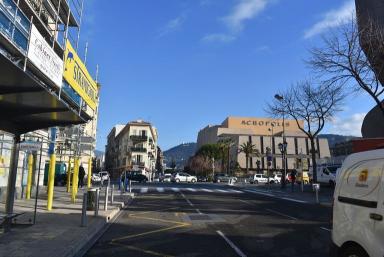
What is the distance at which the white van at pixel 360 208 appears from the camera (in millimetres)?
5348

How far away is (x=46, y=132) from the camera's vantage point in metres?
23.9

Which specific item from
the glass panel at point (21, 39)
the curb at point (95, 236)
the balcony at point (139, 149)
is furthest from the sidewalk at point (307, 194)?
the balcony at point (139, 149)

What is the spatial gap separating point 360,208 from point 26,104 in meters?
A: 7.35

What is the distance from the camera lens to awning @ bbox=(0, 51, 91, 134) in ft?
26.5

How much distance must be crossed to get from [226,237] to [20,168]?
504 inches

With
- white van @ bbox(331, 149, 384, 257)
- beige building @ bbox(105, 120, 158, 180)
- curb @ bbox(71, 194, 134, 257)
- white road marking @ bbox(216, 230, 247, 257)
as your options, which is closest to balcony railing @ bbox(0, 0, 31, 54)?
curb @ bbox(71, 194, 134, 257)

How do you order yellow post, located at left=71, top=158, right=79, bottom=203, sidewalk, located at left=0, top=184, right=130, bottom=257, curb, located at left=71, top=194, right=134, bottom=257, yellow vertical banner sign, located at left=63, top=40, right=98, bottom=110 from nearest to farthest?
sidewalk, located at left=0, top=184, right=130, bottom=257 → curb, located at left=71, top=194, right=134, bottom=257 → yellow vertical banner sign, located at left=63, top=40, right=98, bottom=110 → yellow post, located at left=71, top=158, right=79, bottom=203

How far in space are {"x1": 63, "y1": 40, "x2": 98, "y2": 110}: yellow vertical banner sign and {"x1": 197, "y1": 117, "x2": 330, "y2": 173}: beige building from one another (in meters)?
107

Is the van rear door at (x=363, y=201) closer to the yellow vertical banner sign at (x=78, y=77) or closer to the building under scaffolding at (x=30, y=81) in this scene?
the building under scaffolding at (x=30, y=81)

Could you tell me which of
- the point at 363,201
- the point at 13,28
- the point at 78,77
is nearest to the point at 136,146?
the point at 78,77

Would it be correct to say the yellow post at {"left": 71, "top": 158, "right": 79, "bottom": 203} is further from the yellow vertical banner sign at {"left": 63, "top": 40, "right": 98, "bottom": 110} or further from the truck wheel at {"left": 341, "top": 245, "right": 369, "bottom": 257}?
the truck wheel at {"left": 341, "top": 245, "right": 369, "bottom": 257}

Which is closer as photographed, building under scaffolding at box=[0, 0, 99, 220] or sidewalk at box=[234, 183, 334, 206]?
building under scaffolding at box=[0, 0, 99, 220]

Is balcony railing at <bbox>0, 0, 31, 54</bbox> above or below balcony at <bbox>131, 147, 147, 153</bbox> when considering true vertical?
below

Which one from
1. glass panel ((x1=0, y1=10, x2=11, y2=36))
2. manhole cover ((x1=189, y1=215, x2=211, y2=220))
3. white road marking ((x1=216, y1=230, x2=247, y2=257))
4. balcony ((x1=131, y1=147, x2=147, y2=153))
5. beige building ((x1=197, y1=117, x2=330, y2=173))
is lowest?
white road marking ((x1=216, y1=230, x2=247, y2=257))
